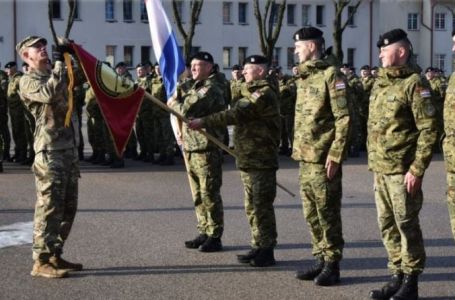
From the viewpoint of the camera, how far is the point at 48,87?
22.2 ft

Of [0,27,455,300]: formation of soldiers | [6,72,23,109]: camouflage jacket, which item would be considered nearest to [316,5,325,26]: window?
[6,72,23,109]: camouflage jacket

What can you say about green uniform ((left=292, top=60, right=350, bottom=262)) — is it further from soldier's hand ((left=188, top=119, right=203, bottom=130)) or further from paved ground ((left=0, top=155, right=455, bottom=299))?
soldier's hand ((left=188, top=119, right=203, bottom=130))

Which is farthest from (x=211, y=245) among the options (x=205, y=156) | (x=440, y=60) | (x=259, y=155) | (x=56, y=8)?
(x=440, y=60)

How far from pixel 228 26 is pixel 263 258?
158ft

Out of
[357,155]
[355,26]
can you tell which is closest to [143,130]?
[357,155]

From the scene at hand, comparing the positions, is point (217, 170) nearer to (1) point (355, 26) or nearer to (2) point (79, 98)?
(2) point (79, 98)

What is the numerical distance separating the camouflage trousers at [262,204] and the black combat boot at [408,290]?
159cm

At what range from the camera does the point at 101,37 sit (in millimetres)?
50719

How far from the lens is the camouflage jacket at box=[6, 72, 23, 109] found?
15352 mm

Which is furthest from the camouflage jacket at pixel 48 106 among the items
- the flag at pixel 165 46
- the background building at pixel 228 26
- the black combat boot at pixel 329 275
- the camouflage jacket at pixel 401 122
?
the background building at pixel 228 26

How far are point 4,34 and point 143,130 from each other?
33671mm

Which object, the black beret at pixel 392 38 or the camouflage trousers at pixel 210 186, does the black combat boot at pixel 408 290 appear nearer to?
the black beret at pixel 392 38

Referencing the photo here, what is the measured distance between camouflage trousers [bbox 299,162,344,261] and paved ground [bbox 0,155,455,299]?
337mm

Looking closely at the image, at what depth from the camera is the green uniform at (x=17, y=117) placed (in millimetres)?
15469
